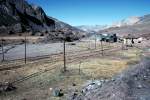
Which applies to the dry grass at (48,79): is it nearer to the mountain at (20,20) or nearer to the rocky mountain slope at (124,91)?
the rocky mountain slope at (124,91)

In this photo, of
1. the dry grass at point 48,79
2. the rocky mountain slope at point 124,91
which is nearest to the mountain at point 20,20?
the dry grass at point 48,79

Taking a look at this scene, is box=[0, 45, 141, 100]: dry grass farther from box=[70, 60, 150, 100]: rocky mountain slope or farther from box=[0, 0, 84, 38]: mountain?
box=[0, 0, 84, 38]: mountain

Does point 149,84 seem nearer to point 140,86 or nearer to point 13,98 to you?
point 140,86

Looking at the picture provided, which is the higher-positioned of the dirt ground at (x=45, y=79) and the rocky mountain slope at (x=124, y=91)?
the rocky mountain slope at (x=124, y=91)

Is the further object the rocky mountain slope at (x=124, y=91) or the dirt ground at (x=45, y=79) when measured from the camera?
the dirt ground at (x=45, y=79)

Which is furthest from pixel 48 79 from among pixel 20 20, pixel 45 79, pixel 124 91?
pixel 20 20

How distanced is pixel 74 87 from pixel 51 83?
6.83ft

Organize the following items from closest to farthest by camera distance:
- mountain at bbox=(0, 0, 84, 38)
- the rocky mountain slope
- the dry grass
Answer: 1. the rocky mountain slope
2. the dry grass
3. mountain at bbox=(0, 0, 84, 38)

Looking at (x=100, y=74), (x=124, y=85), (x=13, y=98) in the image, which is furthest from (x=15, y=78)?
(x=124, y=85)

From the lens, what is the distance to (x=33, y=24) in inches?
5039

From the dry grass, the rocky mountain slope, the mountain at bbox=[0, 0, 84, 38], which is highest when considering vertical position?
the mountain at bbox=[0, 0, 84, 38]

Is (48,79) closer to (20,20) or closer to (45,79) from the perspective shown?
(45,79)

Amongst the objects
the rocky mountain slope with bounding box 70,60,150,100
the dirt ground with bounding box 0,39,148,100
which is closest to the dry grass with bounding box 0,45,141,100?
the dirt ground with bounding box 0,39,148,100

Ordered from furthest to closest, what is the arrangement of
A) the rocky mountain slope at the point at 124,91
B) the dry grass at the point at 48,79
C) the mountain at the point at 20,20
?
the mountain at the point at 20,20
the dry grass at the point at 48,79
the rocky mountain slope at the point at 124,91
